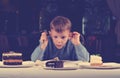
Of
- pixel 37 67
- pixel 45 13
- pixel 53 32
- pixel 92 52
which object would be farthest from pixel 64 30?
pixel 45 13

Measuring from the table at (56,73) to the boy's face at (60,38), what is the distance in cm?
111

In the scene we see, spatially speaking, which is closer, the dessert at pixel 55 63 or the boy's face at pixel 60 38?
the dessert at pixel 55 63

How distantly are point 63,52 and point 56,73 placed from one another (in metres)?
1.26

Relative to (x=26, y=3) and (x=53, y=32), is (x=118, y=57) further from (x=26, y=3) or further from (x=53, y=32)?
(x=53, y=32)

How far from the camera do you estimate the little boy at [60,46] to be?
347cm

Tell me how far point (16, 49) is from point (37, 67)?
20.7 feet

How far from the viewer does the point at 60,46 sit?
11.7 feet

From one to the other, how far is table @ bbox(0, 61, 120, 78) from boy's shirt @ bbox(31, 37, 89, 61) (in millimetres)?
1001

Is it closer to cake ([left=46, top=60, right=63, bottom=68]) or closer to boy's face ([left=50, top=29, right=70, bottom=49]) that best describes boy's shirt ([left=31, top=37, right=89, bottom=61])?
boy's face ([left=50, top=29, right=70, bottom=49])

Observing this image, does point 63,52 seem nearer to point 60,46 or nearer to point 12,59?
point 60,46

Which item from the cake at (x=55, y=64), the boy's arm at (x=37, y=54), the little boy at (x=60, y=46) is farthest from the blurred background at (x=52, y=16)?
the cake at (x=55, y=64)

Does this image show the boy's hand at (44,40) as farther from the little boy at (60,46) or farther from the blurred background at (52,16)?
the blurred background at (52,16)

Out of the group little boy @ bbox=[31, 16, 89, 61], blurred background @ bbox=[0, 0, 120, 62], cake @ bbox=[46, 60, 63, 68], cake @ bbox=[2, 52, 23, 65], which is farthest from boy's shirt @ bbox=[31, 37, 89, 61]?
blurred background @ bbox=[0, 0, 120, 62]

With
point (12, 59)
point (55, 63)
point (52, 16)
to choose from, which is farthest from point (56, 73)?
point (52, 16)
